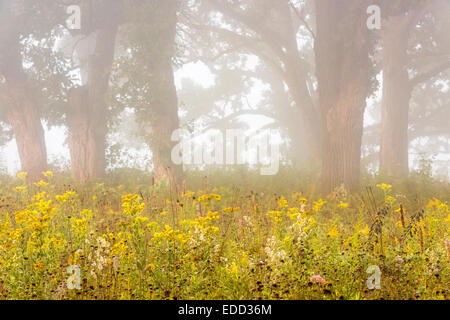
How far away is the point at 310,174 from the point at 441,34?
945 centimetres

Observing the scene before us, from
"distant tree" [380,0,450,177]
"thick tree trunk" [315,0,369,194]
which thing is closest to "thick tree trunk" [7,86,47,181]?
"thick tree trunk" [315,0,369,194]

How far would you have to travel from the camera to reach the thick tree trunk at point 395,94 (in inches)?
571

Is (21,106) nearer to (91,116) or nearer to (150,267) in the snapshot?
(91,116)

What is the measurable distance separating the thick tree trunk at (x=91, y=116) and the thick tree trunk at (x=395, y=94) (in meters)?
11.0

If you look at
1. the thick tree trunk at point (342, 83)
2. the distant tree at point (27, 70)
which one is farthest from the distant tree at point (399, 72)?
the distant tree at point (27, 70)

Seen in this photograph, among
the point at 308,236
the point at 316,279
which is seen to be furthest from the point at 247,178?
the point at 316,279

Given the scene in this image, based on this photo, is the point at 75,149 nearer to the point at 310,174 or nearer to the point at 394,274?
the point at 310,174

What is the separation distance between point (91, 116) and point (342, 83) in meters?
7.56

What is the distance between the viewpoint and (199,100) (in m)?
24.5

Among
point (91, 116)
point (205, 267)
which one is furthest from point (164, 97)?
point (205, 267)

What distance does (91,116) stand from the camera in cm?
1095

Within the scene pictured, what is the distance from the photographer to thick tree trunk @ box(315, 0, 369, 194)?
9.51 metres

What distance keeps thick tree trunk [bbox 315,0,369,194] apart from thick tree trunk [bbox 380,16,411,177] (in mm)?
5564

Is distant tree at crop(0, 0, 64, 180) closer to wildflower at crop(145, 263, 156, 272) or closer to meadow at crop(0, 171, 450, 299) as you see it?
meadow at crop(0, 171, 450, 299)
